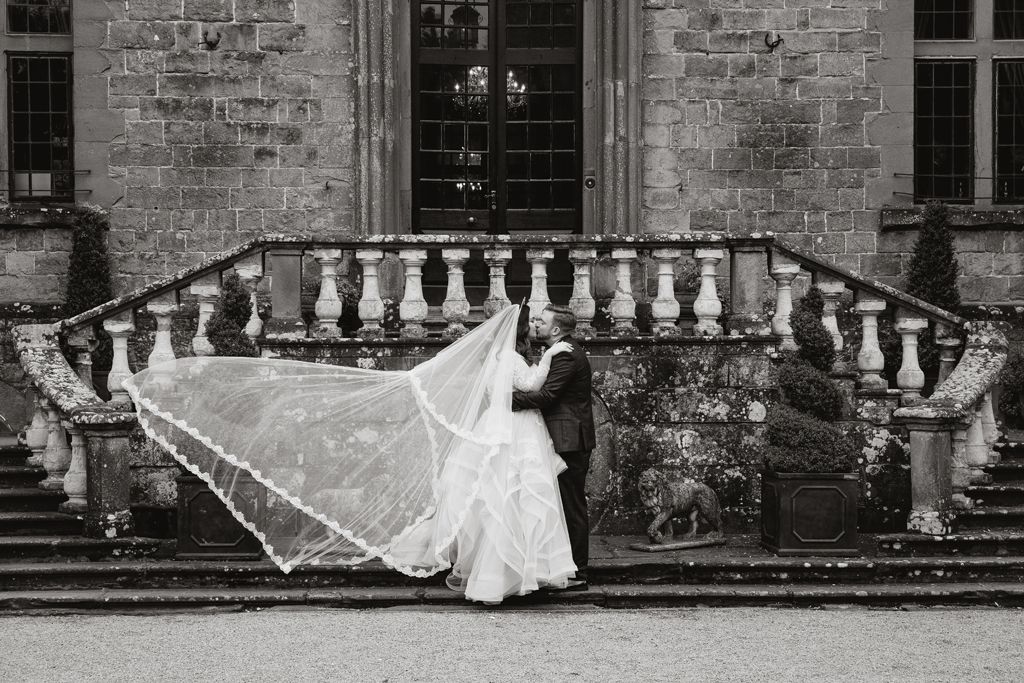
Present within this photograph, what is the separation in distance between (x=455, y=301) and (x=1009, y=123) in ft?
23.2

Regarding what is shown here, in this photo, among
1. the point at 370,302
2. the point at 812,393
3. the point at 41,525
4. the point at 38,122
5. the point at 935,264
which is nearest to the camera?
the point at 41,525

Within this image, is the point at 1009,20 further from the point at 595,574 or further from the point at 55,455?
the point at 55,455

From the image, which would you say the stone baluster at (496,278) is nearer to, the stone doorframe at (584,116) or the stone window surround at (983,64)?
the stone doorframe at (584,116)

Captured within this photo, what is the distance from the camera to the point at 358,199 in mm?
11680

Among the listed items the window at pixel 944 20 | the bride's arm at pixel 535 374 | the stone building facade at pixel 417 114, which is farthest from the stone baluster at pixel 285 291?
the window at pixel 944 20

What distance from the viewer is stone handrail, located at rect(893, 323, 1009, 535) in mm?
8133

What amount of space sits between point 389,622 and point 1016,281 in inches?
323

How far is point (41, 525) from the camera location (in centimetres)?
830

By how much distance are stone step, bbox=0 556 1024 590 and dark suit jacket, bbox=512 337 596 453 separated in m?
0.86

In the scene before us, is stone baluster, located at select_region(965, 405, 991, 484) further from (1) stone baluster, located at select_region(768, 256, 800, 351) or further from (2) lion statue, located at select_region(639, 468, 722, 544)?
(2) lion statue, located at select_region(639, 468, 722, 544)

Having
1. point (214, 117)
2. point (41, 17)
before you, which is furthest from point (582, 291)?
point (41, 17)

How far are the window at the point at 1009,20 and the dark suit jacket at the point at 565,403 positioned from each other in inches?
299

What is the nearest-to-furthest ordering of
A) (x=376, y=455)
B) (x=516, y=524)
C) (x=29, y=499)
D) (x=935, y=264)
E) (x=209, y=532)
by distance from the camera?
1. (x=516, y=524)
2. (x=376, y=455)
3. (x=209, y=532)
4. (x=29, y=499)
5. (x=935, y=264)

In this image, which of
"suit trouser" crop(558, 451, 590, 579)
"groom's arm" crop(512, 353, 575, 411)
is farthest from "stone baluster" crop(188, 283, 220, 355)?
"suit trouser" crop(558, 451, 590, 579)
